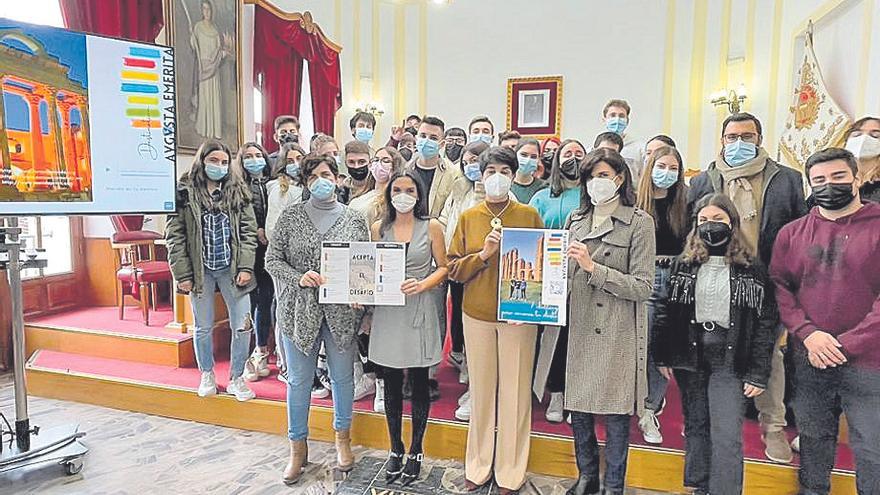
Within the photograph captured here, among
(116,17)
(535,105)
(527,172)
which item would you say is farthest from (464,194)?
(535,105)

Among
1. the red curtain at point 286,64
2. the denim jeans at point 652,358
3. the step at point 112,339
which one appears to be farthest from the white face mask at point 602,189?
the red curtain at point 286,64

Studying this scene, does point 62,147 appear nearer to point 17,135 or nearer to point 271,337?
point 17,135

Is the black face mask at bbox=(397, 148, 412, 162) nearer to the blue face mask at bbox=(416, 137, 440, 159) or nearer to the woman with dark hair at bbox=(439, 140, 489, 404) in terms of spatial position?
the blue face mask at bbox=(416, 137, 440, 159)

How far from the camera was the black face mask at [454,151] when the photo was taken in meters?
3.66

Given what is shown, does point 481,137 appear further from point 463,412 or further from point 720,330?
point 720,330

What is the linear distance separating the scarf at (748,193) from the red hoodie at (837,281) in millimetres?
243

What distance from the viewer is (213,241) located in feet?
9.93

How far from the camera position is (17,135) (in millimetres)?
2514

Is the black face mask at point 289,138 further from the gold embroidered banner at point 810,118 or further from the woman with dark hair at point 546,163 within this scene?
the gold embroidered banner at point 810,118

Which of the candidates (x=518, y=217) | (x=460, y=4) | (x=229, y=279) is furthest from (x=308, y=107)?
(x=518, y=217)

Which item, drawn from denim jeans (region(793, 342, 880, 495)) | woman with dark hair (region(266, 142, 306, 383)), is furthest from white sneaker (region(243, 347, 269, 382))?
denim jeans (region(793, 342, 880, 495))

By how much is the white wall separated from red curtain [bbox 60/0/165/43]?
324 cm

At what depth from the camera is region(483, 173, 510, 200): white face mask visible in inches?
92.0

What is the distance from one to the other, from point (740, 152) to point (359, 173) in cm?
199
